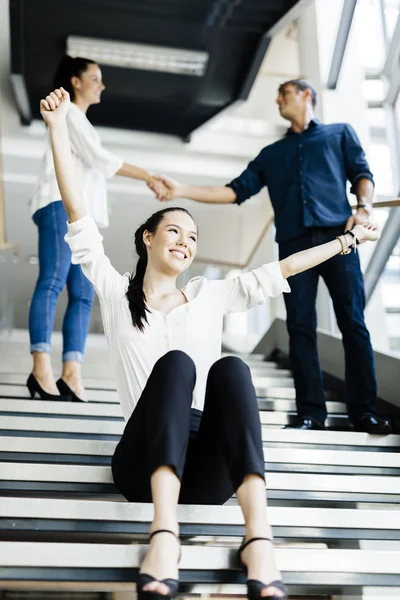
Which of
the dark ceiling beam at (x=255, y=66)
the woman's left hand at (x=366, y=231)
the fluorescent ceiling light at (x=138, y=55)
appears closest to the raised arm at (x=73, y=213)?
the woman's left hand at (x=366, y=231)

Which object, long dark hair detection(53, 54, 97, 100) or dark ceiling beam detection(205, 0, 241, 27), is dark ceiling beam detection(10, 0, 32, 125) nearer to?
dark ceiling beam detection(205, 0, 241, 27)

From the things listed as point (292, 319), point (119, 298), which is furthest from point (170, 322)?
point (292, 319)

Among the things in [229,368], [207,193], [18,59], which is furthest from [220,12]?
[229,368]

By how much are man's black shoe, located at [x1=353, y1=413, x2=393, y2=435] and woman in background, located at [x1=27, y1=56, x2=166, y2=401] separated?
1.09m

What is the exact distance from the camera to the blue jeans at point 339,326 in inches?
101

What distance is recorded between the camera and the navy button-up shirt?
2.74 m

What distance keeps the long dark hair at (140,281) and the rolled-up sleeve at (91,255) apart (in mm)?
53

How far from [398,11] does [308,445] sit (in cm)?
280

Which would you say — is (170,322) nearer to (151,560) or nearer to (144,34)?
(151,560)

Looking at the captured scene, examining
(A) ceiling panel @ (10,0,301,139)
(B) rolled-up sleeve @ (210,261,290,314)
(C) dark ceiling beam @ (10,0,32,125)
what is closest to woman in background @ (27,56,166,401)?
(B) rolled-up sleeve @ (210,261,290,314)

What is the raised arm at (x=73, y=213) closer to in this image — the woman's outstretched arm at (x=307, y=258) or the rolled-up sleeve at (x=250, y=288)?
the rolled-up sleeve at (x=250, y=288)

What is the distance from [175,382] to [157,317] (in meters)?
0.35

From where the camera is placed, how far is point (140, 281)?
195 centimetres

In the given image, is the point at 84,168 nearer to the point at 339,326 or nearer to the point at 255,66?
the point at 339,326
